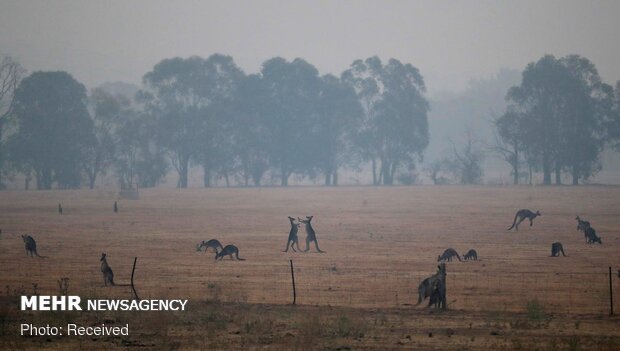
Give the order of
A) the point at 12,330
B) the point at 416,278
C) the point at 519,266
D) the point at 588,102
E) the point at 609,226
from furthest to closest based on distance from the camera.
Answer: the point at 588,102 < the point at 609,226 < the point at 519,266 < the point at 416,278 < the point at 12,330

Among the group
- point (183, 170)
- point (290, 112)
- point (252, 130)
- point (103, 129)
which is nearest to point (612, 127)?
point (290, 112)

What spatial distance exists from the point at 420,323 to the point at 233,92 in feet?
352

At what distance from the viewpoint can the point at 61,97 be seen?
372 feet

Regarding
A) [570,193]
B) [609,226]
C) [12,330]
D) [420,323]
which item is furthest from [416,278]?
[570,193]

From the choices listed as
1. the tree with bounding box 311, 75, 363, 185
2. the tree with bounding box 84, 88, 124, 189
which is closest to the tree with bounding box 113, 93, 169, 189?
the tree with bounding box 84, 88, 124, 189

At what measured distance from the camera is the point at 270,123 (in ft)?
399

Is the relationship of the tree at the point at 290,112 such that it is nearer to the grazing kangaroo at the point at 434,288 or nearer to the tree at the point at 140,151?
the tree at the point at 140,151

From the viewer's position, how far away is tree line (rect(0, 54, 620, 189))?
107 metres

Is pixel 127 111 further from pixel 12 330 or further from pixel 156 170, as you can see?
pixel 12 330

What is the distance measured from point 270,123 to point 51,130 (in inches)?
1217

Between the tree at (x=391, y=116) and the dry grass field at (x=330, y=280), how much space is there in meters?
59.6

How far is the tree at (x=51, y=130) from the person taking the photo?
109 m

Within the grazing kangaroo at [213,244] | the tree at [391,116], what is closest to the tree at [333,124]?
the tree at [391,116]

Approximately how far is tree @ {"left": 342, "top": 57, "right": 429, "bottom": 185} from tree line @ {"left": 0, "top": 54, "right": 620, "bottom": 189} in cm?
17
